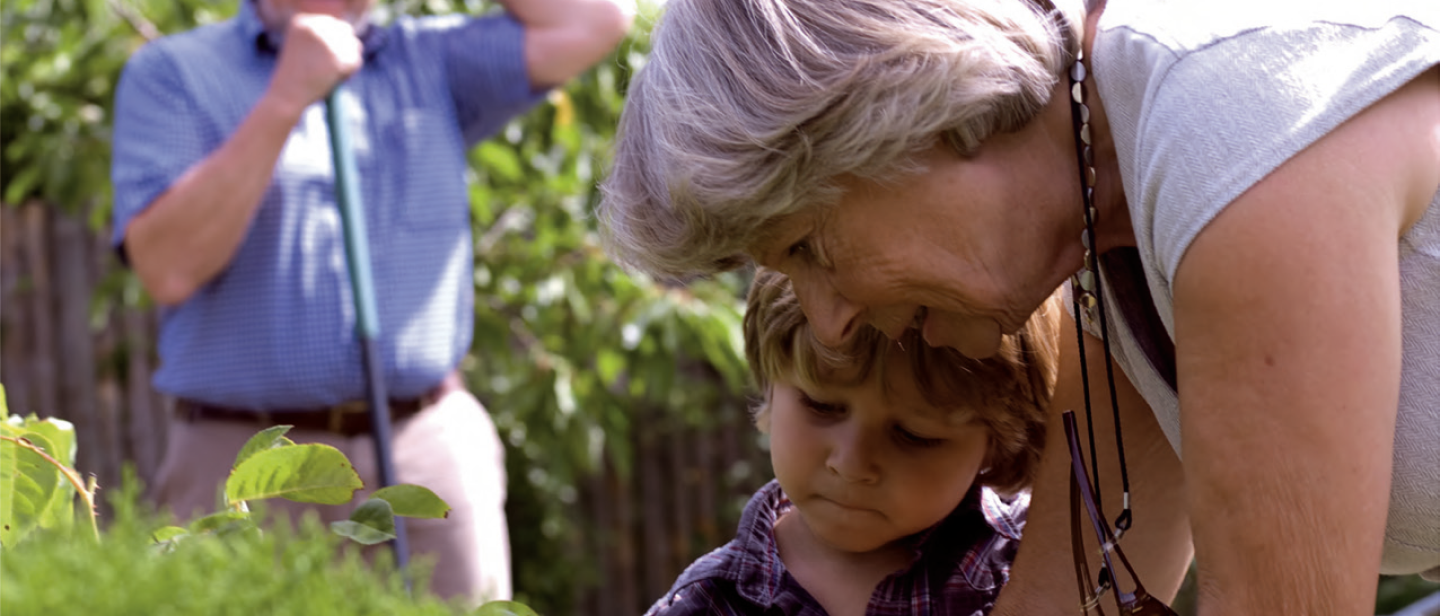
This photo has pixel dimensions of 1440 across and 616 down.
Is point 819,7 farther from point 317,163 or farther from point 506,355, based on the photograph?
point 506,355

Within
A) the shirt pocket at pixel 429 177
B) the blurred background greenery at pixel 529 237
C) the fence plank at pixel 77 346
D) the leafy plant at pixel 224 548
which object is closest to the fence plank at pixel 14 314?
the fence plank at pixel 77 346

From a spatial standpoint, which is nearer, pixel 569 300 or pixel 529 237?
pixel 569 300

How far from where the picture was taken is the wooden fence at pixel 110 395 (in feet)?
19.2

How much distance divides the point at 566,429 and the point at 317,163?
5.13ft

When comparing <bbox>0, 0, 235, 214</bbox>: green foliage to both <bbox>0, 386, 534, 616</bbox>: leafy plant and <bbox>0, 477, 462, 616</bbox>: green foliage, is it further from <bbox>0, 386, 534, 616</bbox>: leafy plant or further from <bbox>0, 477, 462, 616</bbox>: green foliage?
<bbox>0, 477, 462, 616</bbox>: green foliage

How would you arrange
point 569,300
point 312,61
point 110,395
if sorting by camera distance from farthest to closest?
point 110,395 → point 569,300 → point 312,61

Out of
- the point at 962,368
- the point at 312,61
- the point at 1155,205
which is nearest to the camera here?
the point at 1155,205

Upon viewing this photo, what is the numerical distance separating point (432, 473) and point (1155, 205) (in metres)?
1.98

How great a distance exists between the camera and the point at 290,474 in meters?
1.11

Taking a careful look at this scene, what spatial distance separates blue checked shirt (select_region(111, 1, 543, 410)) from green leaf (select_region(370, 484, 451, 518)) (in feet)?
6.28

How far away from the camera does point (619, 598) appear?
6.75m

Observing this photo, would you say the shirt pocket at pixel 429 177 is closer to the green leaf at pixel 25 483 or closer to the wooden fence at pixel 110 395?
the green leaf at pixel 25 483

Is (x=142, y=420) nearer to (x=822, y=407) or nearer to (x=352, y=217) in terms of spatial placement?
(x=352, y=217)

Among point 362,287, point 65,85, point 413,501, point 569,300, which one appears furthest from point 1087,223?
point 65,85
